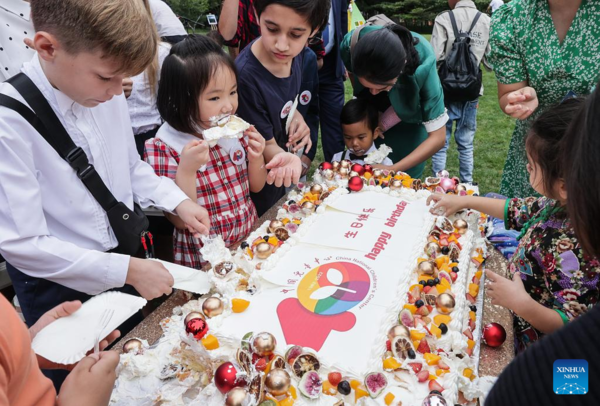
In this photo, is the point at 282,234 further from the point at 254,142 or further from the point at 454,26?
the point at 454,26

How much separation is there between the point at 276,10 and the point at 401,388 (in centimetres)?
160

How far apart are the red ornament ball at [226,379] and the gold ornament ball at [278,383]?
68 mm

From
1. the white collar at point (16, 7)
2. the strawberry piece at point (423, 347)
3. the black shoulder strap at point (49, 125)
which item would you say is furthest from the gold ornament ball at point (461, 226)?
the white collar at point (16, 7)

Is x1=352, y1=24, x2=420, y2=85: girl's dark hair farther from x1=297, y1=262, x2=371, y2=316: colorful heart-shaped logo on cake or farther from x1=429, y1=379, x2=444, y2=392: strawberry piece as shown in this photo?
x1=429, y1=379, x2=444, y2=392: strawberry piece

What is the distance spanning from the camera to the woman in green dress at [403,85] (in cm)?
225

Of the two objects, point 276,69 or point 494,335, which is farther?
point 276,69

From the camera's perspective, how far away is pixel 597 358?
1.88ft

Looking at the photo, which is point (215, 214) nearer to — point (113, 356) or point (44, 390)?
point (113, 356)

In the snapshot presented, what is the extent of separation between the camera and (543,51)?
2.03 metres

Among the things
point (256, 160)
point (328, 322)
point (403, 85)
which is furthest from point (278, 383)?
point (403, 85)

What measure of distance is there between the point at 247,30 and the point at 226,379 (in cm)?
259

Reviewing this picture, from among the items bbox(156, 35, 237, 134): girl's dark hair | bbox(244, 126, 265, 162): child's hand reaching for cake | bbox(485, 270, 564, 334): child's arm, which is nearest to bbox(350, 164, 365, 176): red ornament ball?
bbox(244, 126, 265, 162): child's hand reaching for cake

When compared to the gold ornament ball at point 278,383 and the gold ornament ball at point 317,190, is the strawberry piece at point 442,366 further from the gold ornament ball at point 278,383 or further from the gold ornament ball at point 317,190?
the gold ornament ball at point 317,190

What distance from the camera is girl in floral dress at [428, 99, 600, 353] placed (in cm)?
137
